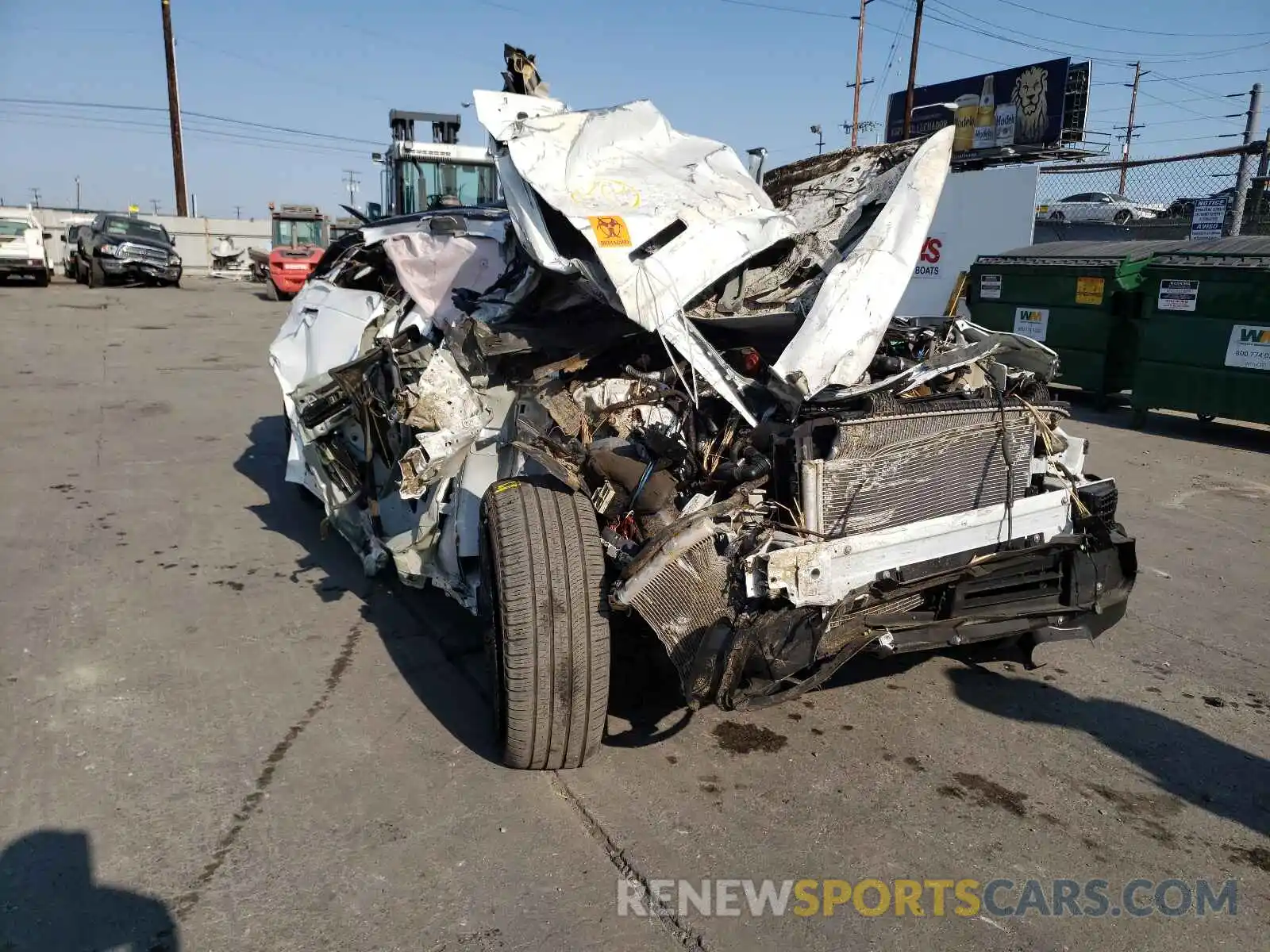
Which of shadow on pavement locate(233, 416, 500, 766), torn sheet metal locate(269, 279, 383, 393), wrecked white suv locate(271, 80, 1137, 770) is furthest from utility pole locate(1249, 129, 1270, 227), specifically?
shadow on pavement locate(233, 416, 500, 766)

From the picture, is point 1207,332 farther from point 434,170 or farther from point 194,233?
point 194,233

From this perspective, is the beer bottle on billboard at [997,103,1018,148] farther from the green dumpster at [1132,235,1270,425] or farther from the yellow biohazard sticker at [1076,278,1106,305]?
the green dumpster at [1132,235,1270,425]

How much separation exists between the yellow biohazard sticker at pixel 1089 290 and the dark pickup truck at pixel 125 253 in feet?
71.9

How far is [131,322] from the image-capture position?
16828 millimetres

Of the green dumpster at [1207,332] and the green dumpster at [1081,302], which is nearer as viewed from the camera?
the green dumpster at [1207,332]

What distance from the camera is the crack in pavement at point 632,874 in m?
2.43

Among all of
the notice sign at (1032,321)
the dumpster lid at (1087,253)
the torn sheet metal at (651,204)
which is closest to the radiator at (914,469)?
the torn sheet metal at (651,204)

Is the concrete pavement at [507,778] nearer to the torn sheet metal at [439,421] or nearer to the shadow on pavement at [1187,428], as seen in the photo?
the torn sheet metal at [439,421]

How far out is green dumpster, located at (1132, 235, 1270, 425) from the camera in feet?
27.3

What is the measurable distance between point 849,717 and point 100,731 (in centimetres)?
280

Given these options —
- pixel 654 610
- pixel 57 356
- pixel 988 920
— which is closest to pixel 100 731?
pixel 654 610

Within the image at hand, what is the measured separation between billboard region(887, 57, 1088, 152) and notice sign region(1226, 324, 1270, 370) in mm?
18344

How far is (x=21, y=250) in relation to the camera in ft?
72.8

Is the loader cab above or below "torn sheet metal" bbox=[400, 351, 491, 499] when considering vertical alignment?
above
